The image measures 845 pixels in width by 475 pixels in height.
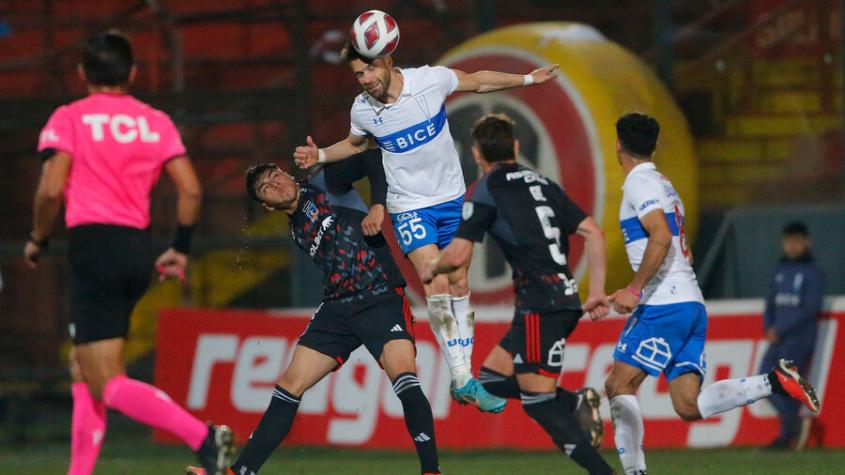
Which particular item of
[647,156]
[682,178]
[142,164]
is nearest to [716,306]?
[682,178]

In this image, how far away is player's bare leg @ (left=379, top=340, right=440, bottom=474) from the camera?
803 cm

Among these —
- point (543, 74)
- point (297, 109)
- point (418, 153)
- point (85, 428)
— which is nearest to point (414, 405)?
point (418, 153)

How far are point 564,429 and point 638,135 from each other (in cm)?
163

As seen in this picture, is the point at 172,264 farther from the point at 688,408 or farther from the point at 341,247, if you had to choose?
the point at 688,408

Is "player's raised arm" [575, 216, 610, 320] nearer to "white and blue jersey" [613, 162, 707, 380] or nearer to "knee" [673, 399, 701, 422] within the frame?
"white and blue jersey" [613, 162, 707, 380]

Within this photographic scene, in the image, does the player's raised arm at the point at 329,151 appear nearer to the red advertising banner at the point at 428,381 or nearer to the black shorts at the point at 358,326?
the black shorts at the point at 358,326

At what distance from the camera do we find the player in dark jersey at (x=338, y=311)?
8109mm

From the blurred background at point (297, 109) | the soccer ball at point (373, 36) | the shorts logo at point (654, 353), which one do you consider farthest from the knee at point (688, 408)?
the blurred background at point (297, 109)

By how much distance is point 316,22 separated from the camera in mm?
17219

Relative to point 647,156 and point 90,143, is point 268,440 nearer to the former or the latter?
point 90,143

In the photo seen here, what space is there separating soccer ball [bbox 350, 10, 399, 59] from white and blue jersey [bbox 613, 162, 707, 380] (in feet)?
4.77

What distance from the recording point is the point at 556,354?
8141mm

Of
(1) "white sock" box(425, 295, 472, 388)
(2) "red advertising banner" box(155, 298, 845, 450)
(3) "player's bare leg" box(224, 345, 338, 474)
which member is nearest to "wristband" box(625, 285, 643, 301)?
(1) "white sock" box(425, 295, 472, 388)

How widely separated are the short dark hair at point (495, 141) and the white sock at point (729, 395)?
5.50ft
